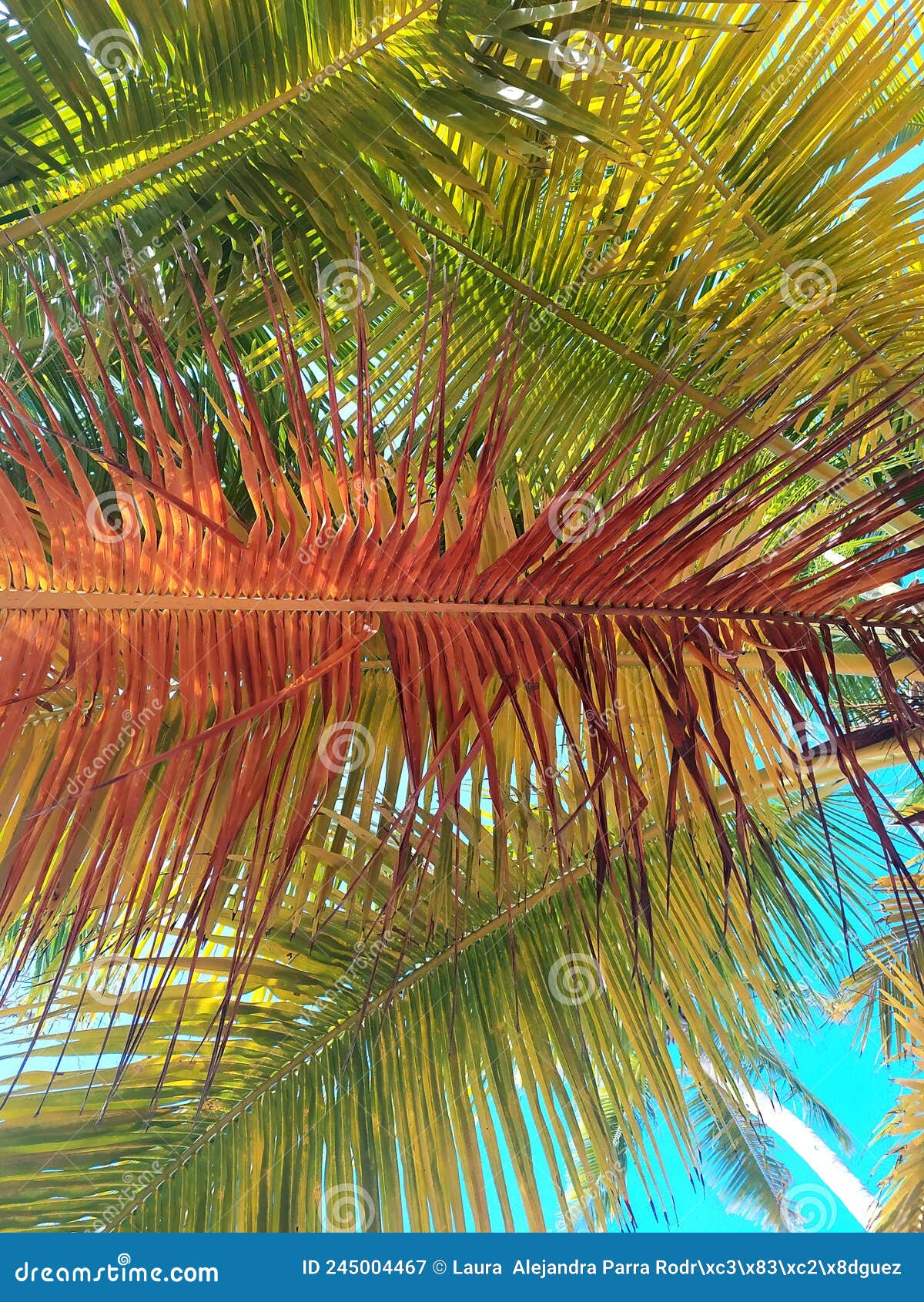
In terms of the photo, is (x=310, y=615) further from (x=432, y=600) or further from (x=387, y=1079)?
(x=387, y=1079)

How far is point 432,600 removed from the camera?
0.91m

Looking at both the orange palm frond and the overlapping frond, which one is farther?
the overlapping frond

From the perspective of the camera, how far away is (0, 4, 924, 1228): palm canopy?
87 centimetres

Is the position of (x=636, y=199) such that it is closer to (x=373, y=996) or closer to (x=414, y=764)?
(x=414, y=764)

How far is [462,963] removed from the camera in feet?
5.85

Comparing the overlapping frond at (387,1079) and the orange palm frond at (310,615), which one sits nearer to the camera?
the orange palm frond at (310,615)

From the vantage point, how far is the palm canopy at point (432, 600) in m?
0.87

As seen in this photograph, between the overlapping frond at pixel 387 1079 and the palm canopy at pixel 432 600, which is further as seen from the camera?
the overlapping frond at pixel 387 1079

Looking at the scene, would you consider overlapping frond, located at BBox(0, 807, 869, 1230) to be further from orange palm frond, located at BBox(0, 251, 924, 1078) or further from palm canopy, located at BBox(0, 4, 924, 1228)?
orange palm frond, located at BBox(0, 251, 924, 1078)

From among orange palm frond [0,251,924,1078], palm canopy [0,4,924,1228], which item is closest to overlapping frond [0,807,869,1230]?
palm canopy [0,4,924,1228]

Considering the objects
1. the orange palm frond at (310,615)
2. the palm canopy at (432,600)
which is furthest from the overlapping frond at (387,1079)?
the orange palm frond at (310,615)

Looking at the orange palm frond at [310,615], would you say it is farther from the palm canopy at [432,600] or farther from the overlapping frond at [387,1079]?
the overlapping frond at [387,1079]

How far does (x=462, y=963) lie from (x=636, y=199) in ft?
5.02

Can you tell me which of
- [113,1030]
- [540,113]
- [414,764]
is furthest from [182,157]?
[113,1030]
